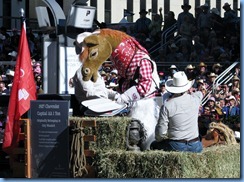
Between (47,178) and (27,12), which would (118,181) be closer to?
(47,178)

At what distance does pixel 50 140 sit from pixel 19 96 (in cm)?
175

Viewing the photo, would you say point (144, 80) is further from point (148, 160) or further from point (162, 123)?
point (148, 160)

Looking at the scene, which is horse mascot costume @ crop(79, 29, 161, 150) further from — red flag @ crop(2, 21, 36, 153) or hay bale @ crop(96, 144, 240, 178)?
hay bale @ crop(96, 144, 240, 178)

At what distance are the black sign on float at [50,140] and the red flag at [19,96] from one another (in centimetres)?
→ 94

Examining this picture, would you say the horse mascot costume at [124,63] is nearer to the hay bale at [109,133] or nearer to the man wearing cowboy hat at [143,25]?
the hay bale at [109,133]

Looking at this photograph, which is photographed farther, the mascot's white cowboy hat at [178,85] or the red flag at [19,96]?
the red flag at [19,96]

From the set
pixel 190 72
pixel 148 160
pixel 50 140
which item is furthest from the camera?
pixel 190 72

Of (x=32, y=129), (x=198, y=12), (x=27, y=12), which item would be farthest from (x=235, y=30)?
(x=27, y=12)

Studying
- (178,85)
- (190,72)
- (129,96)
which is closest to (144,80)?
(129,96)

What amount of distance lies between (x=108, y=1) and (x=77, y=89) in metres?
13.2

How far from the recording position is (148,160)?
936 centimetres

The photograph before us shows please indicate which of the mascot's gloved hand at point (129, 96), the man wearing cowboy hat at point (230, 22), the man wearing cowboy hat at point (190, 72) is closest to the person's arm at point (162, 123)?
the mascot's gloved hand at point (129, 96)

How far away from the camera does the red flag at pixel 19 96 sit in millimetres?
11492

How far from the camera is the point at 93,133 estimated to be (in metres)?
10.1
